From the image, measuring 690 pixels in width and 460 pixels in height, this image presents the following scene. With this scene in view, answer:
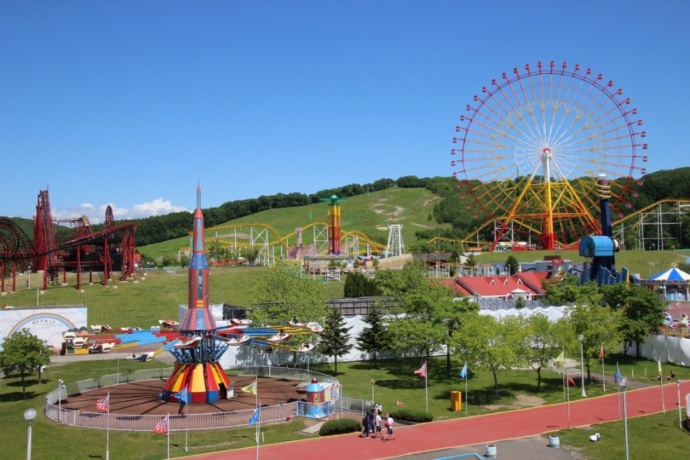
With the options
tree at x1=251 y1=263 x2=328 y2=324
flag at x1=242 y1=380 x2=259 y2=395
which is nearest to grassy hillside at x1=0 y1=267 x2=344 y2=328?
tree at x1=251 y1=263 x2=328 y2=324

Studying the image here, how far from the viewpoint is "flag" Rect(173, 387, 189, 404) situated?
29422 millimetres

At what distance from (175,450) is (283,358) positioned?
21294 millimetres

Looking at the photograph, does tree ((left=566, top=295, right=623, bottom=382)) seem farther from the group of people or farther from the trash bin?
the group of people

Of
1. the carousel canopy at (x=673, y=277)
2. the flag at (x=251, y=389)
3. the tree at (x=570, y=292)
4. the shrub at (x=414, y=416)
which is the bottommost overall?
the shrub at (x=414, y=416)

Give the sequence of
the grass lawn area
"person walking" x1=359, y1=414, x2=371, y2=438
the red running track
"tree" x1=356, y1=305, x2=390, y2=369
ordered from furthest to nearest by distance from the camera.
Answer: "tree" x1=356, y1=305, x2=390, y2=369 → "person walking" x1=359, y1=414, x2=371, y2=438 → the grass lawn area → the red running track

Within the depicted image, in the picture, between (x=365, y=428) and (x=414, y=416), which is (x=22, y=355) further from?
(x=414, y=416)

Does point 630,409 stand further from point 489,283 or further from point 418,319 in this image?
point 489,283

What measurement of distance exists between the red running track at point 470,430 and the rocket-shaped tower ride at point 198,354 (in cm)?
813

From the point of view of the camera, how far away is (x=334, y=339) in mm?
45688

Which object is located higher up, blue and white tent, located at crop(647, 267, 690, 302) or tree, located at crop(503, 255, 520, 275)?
tree, located at crop(503, 255, 520, 275)

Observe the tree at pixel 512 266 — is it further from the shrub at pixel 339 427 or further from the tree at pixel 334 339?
the shrub at pixel 339 427

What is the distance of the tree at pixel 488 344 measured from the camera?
118ft

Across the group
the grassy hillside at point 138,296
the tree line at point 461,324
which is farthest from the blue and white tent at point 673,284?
the grassy hillside at point 138,296

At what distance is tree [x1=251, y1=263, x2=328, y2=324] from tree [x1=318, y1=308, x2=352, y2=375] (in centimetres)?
74
